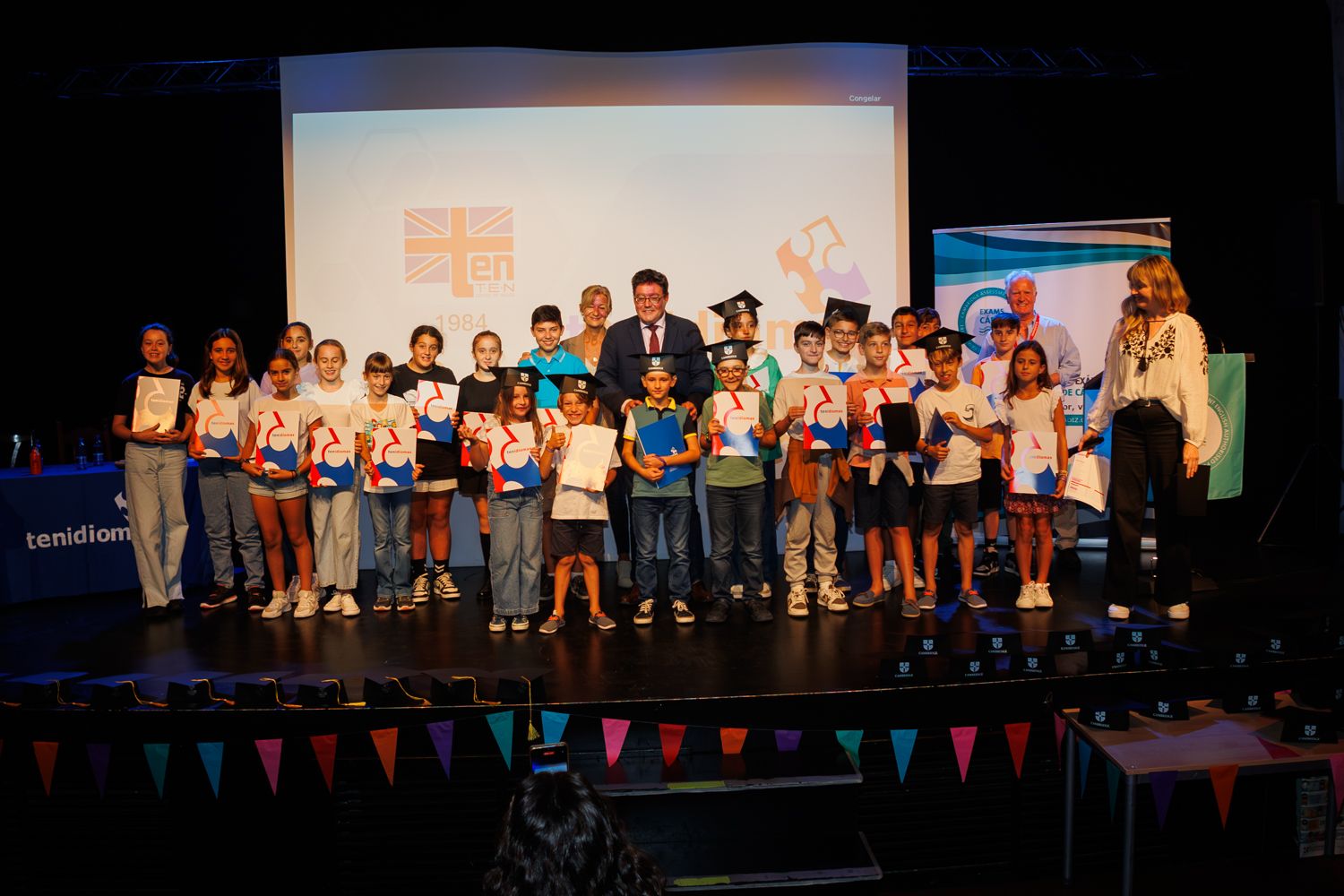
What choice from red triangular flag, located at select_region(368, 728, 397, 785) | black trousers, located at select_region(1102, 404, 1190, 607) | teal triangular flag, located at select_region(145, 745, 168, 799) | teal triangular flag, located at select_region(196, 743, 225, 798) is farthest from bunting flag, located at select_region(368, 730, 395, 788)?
black trousers, located at select_region(1102, 404, 1190, 607)

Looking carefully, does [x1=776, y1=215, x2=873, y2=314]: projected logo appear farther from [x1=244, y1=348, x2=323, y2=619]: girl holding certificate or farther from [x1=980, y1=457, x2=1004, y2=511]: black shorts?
[x1=244, y1=348, x2=323, y2=619]: girl holding certificate

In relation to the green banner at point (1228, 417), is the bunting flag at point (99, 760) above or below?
below

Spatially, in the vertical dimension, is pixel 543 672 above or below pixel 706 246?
below

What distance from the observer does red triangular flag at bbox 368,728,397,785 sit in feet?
11.3

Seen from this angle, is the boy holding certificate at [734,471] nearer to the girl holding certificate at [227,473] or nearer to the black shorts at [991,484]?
the black shorts at [991,484]

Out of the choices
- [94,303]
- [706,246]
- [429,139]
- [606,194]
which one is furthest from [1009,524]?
[94,303]

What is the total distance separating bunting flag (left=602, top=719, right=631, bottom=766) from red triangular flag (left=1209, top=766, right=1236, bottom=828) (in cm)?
200

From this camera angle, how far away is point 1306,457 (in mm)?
5832

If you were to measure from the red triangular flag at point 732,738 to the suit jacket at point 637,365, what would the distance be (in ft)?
6.73

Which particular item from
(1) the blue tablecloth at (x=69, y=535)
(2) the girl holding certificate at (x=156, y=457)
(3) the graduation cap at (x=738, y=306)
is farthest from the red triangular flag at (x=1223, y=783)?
(1) the blue tablecloth at (x=69, y=535)

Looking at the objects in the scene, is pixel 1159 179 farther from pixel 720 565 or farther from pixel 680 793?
pixel 680 793

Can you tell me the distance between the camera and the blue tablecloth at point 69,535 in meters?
5.40

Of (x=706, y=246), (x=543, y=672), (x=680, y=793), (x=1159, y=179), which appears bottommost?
(x=680, y=793)

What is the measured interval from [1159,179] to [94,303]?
810cm
